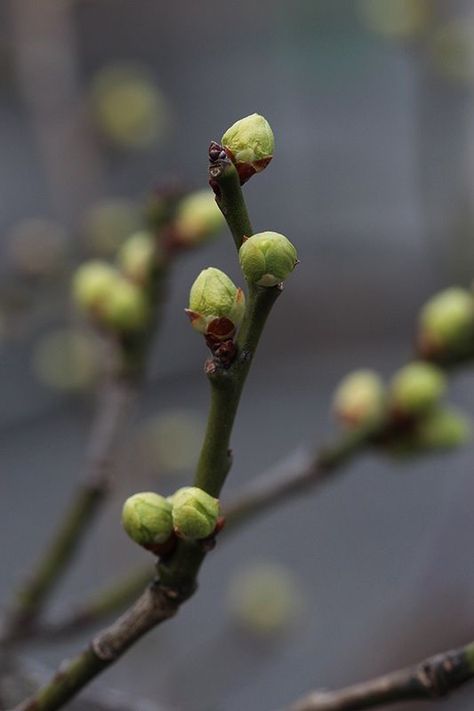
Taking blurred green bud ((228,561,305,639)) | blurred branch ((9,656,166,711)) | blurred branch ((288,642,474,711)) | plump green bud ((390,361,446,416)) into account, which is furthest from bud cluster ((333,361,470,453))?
blurred green bud ((228,561,305,639))

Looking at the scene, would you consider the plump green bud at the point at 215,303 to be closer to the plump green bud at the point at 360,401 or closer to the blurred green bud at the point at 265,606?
the plump green bud at the point at 360,401

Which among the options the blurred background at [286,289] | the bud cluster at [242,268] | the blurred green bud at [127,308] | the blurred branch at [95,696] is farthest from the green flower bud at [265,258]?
the blurred background at [286,289]

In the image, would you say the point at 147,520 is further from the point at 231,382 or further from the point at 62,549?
the point at 62,549

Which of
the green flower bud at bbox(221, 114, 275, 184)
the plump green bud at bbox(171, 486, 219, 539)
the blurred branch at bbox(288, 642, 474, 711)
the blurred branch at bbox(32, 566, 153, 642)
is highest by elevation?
the green flower bud at bbox(221, 114, 275, 184)

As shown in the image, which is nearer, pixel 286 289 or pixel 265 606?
pixel 265 606

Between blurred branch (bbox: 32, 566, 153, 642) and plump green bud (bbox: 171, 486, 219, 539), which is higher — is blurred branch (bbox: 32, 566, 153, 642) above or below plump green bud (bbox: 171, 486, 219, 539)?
below

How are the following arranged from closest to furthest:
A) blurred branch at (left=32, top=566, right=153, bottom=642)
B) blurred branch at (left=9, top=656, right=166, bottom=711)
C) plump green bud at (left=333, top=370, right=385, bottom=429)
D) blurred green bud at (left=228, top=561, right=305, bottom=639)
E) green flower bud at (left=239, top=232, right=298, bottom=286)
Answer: green flower bud at (left=239, top=232, right=298, bottom=286) → blurred branch at (left=9, top=656, right=166, bottom=711) → blurred branch at (left=32, top=566, right=153, bottom=642) → plump green bud at (left=333, top=370, right=385, bottom=429) → blurred green bud at (left=228, top=561, right=305, bottom=639)

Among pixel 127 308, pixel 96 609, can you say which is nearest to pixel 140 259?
pixel 127 308

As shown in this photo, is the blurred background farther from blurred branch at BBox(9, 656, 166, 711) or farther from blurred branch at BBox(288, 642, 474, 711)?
blurred branch at BBox(288, 642, 474, 711)
